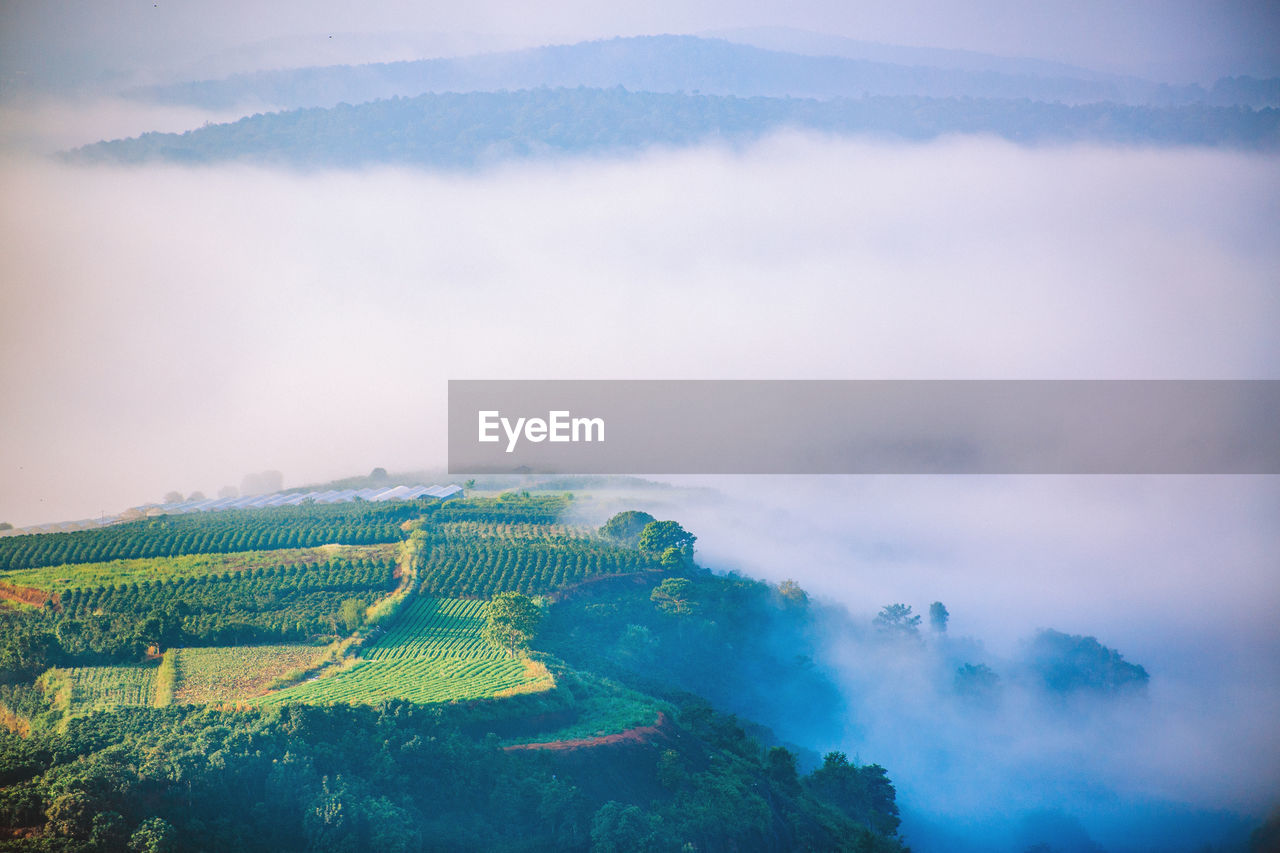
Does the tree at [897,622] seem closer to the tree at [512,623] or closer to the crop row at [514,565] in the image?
the crop row at [514,565]

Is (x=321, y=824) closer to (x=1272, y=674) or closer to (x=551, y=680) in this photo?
(x=551, y=680)

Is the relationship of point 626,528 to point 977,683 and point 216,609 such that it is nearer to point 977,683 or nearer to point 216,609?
point 977,683

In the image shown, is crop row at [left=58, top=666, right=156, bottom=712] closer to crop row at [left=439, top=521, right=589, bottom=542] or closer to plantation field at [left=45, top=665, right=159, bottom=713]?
plantation field at [left=45, top=665, right=159, bottom=713]

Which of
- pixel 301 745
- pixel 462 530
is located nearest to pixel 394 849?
pixel 301 745

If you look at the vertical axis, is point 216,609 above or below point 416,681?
above

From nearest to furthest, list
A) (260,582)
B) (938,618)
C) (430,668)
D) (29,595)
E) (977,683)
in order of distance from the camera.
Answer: (430,668) < (29,595) < (260,582) < (977,683) < (938,618)

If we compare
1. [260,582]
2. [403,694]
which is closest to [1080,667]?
[403,694]
